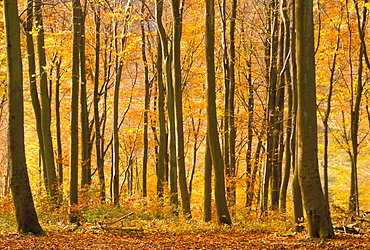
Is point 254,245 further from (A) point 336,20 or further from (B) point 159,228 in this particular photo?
(A) point 336,20

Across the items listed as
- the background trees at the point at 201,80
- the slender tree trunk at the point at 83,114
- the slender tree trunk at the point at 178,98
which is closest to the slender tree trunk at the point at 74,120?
the background trees at the point at 201,80

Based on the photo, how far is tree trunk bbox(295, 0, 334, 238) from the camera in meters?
6.20

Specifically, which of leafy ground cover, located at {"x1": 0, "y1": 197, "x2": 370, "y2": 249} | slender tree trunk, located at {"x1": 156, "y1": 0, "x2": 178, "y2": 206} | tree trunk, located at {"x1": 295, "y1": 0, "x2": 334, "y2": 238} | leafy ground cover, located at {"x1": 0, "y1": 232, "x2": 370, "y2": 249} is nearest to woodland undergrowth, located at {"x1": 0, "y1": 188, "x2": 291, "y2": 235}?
leafy ground cover, located at {"x1": 0, "y1": 197, "x2": 370, "y2": 249}

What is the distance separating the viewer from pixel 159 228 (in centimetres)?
993

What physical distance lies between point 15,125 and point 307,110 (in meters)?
5.38

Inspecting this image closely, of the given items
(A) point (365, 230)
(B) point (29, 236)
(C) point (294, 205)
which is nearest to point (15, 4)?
(B) point (29, 236)

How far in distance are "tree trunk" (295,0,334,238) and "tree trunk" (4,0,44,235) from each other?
517cm

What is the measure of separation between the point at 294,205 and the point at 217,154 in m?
2.20

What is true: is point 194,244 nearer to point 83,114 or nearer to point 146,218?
point 146,218

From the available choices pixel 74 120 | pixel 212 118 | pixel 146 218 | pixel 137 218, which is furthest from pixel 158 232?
pixel 146 218

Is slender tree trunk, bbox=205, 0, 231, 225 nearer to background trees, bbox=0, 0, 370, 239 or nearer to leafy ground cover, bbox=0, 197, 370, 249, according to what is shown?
background trees, bbox=0, 0, 370, 239

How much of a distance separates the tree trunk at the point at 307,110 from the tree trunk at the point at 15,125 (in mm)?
5171

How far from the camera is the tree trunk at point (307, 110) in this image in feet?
20.4

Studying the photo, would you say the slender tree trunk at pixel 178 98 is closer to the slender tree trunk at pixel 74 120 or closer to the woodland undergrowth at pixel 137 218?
the woodland undergrowth at pixel 137 218
